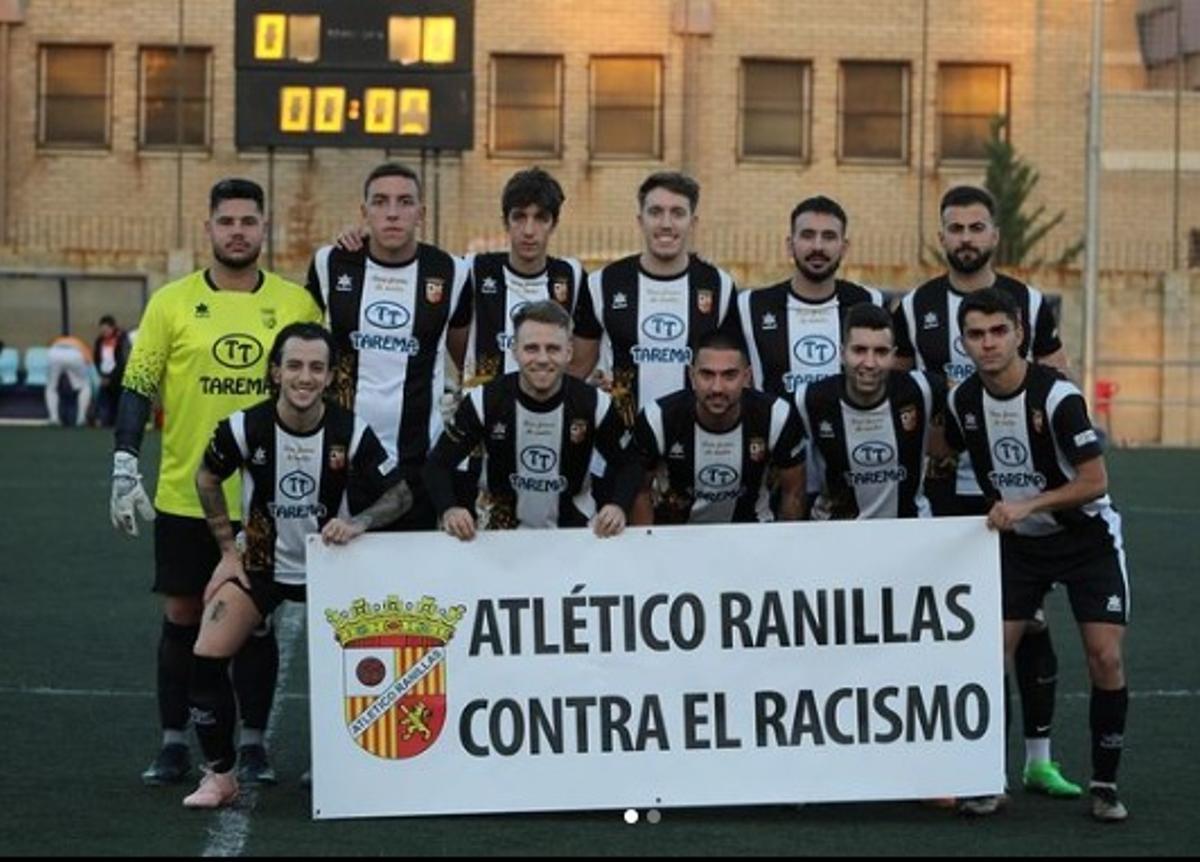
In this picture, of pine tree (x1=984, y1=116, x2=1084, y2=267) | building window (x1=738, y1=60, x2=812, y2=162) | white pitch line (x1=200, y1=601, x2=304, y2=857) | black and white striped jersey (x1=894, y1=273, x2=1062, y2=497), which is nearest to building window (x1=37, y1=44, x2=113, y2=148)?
building window (x1=738, y1=60, x2=812, y2=162)

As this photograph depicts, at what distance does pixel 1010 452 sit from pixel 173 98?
33.9 meters

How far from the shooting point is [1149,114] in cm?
4309

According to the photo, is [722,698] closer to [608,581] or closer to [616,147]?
[608,581]

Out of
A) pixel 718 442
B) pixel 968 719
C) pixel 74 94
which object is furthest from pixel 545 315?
pixel 74 94

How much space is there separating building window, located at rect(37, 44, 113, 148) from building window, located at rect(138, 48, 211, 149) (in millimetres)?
566

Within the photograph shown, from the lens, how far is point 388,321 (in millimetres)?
9695

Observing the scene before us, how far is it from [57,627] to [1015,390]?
6.78m

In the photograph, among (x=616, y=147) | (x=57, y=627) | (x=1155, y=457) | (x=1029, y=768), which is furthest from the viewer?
(x=616, y=147)

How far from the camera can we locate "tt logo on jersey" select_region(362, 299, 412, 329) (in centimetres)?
969

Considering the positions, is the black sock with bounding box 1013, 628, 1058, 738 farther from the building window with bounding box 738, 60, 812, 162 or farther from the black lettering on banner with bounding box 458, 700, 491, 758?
the building window with bounding box 738, 60, 812, 162

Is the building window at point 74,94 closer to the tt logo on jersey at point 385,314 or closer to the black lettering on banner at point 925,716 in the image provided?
the tt logo on jersey at point 385,314

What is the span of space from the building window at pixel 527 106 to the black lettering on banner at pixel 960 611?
1313 inches

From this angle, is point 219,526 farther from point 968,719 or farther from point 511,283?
point 968,719

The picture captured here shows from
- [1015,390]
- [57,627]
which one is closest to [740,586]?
[1015,390]
